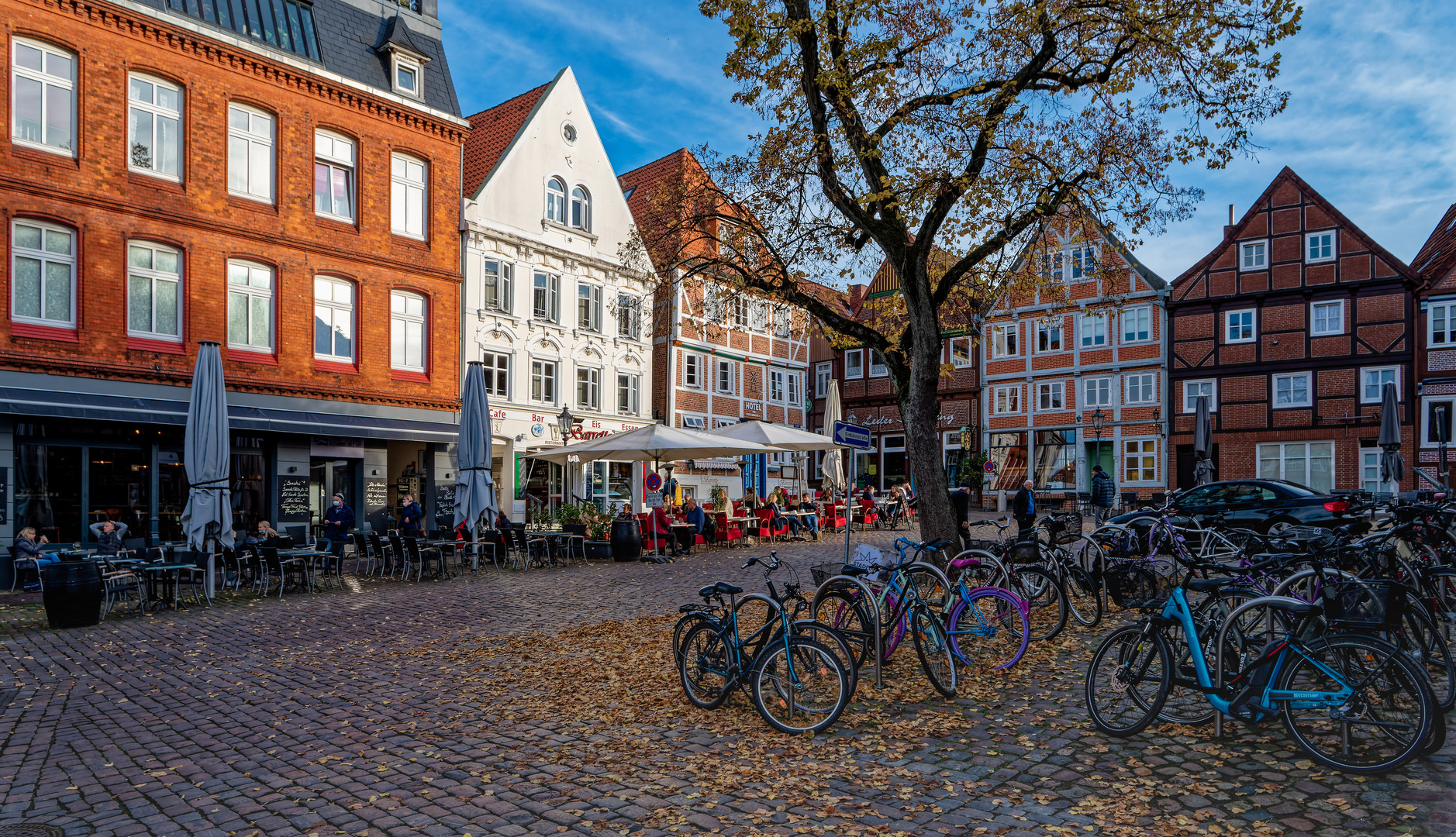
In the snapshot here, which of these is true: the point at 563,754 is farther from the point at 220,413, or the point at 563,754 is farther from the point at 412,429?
the point at 412,429

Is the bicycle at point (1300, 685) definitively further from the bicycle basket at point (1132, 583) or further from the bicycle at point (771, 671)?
the bicycle basket at point (1132, 583)

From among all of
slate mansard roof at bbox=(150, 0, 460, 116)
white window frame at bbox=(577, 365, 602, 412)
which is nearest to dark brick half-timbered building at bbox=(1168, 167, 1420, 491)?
white window frame at bbox=(577, 365, 602, 412)

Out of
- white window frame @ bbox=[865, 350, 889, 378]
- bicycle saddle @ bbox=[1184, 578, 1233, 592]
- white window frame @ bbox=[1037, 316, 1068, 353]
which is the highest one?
white window frame @ bbox=[1037, 316, 1068, 353]

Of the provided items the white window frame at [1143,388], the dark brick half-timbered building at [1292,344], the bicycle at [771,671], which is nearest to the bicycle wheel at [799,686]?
the bicycle at [771,671]

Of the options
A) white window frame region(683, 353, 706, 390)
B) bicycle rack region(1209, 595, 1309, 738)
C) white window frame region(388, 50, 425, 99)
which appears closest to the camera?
bicycle rack region(1209, 595, 1309, 738)

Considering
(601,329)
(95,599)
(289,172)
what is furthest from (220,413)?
(601,329)

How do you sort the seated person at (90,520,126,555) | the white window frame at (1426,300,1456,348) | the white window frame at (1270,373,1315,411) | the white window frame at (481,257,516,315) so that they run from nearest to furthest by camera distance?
1. the seated person at (90,520,126,555)
2. the white window frame at (481,257,516,315)
3. the white window frame at (1426,300,1456,348)
4. the white window frame at (1270,373,1315,411)

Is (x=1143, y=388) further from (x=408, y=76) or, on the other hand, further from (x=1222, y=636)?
(x=1222, y=636)

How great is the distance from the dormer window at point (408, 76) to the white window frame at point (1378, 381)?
33994 millimetres

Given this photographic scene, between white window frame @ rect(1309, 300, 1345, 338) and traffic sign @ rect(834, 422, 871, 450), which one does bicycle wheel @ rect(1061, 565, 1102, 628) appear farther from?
white window frame @ rect(1309, 300, 1345, 338)

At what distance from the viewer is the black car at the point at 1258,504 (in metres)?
15.5

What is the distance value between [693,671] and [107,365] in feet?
52.4

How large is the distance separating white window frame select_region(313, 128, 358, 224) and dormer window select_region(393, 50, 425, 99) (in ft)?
7.34

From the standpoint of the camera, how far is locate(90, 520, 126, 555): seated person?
51.2 ft
